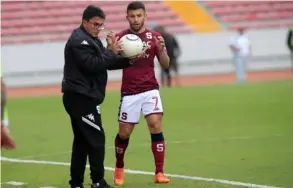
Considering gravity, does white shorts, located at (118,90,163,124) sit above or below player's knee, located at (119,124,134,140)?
above

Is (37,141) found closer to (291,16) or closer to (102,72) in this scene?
(102,72)

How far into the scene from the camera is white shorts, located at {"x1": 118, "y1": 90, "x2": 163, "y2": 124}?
338 inches

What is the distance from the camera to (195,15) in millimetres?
33125

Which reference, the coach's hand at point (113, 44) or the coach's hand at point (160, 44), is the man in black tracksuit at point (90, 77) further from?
the coach's hand at point (160, 44)

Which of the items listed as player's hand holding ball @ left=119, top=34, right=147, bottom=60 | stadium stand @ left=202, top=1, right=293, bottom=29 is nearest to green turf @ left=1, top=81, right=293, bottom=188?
player's hand holding ball @ left=119, top=34, right=147, bottom=60

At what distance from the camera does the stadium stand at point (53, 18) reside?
30.9m

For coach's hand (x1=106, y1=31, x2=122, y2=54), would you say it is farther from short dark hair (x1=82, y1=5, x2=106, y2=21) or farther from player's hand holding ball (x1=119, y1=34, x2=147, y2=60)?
short dark hair (x1=82, y1=5, x2=106, y2=21)

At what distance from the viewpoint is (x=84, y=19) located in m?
7.73

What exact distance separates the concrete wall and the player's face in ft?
69.0

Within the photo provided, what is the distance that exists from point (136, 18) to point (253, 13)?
26.0 metres

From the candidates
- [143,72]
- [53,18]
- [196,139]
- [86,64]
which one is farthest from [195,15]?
[86,64]

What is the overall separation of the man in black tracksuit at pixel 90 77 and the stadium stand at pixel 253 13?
25941mm

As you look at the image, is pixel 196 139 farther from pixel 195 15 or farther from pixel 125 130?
pixel 195 15

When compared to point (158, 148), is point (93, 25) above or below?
above
